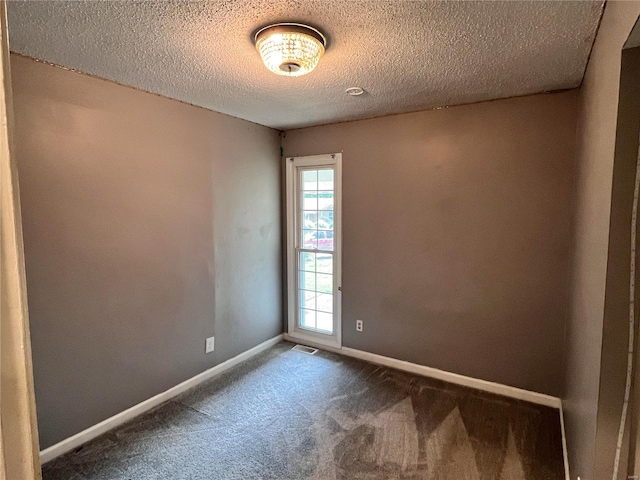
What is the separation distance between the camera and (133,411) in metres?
2.63

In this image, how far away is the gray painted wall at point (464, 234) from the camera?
8.79 ft

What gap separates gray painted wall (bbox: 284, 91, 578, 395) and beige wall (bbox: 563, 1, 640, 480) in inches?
25.1

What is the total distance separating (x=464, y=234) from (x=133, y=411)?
2874mm

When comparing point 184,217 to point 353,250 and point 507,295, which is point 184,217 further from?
point 507,295

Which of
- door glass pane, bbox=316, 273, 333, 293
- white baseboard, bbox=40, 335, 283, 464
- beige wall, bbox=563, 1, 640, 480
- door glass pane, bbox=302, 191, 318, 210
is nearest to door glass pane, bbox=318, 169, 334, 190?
door glass pane, bbox=302, 191, 318, 210

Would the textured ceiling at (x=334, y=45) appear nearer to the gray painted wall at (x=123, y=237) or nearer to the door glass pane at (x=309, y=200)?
the gray painted wall at (x=123, y=237)

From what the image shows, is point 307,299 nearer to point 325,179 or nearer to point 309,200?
point 309,200

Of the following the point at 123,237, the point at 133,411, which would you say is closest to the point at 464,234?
the point at 123,237

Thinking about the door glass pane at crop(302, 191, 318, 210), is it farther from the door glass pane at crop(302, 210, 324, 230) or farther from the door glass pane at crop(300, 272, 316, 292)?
the door glass pane at crop(300, 272, 316, 292)

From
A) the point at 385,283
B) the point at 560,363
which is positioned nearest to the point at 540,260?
the point at 560,363

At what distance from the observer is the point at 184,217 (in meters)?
2.93

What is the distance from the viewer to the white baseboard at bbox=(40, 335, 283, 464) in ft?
7.28

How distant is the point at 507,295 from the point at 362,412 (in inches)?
56.8

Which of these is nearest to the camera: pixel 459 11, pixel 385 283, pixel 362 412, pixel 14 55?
pixel 459 11
